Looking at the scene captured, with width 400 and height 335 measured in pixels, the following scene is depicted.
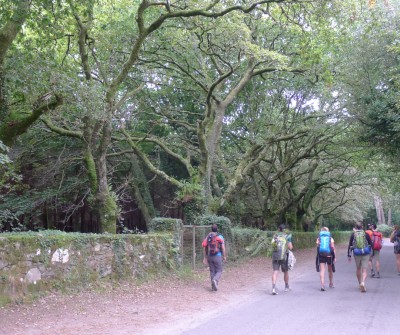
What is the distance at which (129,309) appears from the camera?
30.1 ft

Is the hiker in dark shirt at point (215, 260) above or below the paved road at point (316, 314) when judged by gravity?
above

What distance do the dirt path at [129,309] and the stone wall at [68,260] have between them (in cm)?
34

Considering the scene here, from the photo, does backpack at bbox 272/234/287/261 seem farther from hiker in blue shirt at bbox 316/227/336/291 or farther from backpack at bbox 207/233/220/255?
backpack at bbox 207/233/220/255

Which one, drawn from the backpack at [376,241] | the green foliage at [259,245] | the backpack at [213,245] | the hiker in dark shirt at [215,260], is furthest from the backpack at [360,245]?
the green foliage at [259,245]

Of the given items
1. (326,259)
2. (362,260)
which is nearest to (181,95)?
(326,259)

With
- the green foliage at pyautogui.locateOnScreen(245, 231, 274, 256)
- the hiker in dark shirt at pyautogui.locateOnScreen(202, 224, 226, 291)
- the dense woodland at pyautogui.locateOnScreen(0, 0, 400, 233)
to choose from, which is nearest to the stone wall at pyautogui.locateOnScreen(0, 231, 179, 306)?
the hiker in dark shirt at pyautogui.locateOnScreen(202, 224, 226, 291)

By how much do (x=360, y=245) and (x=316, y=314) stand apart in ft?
12.2

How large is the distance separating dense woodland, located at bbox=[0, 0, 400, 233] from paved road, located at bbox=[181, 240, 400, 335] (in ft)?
Answer: 17.6

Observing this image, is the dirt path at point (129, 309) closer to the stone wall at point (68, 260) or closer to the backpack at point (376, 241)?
the stone wall at point (68, 260)

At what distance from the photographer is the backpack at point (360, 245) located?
11586mm

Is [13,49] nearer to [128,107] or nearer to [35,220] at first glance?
[128,107]

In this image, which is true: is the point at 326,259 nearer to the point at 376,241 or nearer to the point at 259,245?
the point at 376,241

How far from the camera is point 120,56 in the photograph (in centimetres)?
1773

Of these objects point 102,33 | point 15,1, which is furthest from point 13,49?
point 102,33
